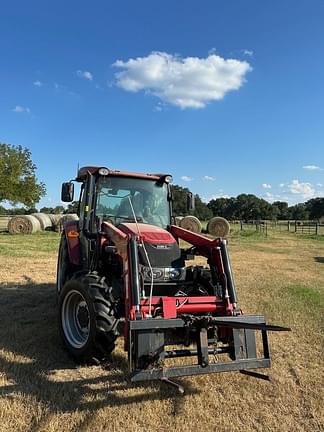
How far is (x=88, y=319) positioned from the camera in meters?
4.73

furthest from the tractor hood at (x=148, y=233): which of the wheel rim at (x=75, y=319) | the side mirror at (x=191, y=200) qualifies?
the side mirror at (x=191, y=200)

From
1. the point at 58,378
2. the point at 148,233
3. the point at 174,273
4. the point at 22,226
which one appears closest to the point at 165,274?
the point at 174,273

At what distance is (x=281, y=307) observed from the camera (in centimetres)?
754

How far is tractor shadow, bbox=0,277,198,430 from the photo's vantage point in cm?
390

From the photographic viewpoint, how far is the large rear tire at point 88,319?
444 cm

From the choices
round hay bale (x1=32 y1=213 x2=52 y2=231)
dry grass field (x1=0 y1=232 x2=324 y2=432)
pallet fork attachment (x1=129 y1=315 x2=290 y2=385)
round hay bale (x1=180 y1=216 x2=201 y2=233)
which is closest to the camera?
dry grass field (x1=0 y1=232 x2=324 y2=432)

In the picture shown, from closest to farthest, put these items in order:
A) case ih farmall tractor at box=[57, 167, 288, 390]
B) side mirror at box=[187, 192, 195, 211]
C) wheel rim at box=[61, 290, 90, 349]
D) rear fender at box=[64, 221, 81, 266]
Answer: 1. case ih farmall tractor at box=[57, 167, 288, 390]
2. wheel rim at box=[61, 290, 90, 349]
3. rear fender at box=[64, 221, 81, 266]
4. side mirror at box=[187, 192, 195, 211]

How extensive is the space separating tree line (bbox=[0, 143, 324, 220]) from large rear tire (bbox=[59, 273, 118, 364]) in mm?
2278

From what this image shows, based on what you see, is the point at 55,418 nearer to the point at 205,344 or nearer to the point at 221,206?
the point at 205,344

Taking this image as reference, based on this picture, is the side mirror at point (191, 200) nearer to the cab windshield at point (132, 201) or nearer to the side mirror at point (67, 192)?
the cab windshield at point (132, 201)

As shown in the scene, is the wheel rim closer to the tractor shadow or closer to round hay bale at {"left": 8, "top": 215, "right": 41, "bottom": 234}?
the tractor shadow

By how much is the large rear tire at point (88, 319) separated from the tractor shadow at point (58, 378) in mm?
190

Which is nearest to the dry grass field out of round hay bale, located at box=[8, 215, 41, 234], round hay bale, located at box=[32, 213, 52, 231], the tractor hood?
the tractor hood

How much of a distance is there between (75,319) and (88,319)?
18.3 inches
